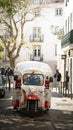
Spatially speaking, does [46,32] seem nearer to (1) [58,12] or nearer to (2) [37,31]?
(2) [37,31]

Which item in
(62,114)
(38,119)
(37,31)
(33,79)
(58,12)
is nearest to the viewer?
(38,119)

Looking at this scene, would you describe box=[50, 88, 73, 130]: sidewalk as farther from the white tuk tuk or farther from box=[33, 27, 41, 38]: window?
box=[33, 27, 41, 38]: window

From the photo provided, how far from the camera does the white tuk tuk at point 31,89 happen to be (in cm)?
2095

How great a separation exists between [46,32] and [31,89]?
A: 149ft

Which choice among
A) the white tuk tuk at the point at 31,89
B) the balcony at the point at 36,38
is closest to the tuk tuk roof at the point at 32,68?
the white tuk tuk at the point at 31,89

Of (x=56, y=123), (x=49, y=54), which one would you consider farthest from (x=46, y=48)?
(x=56, y=123)

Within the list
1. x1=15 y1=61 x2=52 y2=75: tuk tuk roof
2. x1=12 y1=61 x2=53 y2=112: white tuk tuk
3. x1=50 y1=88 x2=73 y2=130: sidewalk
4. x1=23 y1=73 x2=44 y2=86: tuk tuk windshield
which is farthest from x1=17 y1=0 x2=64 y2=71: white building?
x1=23 y1=73 x2=44 y2=86: tuk tuk windshield

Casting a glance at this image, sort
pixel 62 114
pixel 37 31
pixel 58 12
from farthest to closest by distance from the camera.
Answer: pixel 37 31, pixel 58 12, pixel 62 114

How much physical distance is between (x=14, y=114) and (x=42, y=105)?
133cm

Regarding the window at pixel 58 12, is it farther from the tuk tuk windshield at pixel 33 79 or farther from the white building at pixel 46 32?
the tuk tuk windshield at pixel 33 79

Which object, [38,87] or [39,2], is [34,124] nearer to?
[38,87]

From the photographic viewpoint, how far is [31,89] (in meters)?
21.0

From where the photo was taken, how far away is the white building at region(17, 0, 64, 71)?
65812 millimetres

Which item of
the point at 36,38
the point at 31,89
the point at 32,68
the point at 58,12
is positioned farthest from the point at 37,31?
the point at 31,89
